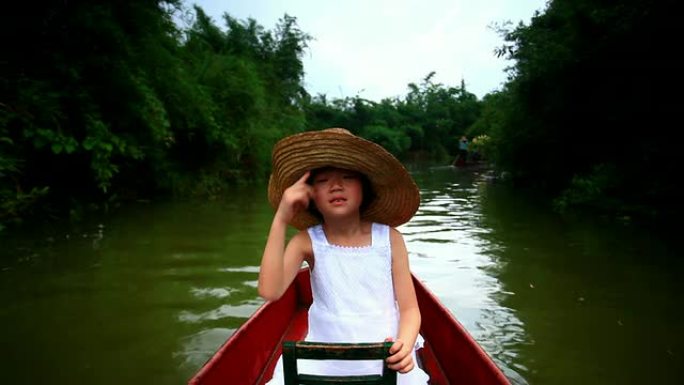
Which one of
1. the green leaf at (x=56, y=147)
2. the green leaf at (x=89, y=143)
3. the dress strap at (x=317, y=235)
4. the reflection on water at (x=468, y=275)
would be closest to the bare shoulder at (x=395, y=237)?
the dress strap at (x=317, y=235)

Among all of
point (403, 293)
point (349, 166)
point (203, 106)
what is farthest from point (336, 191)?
point (203, 106)

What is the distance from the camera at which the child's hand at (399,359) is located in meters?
1.52

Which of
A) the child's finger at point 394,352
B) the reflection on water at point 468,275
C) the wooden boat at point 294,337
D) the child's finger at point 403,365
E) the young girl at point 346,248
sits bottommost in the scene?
the reflection on water at point 468,275

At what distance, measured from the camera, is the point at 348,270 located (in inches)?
74.8

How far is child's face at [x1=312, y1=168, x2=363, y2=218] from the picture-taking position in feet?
6.05

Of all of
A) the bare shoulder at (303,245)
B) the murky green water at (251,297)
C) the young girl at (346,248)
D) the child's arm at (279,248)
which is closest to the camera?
the child's arm at (279,248)

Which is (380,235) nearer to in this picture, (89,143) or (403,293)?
(403,293)

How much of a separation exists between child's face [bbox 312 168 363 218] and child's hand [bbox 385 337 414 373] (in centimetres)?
50

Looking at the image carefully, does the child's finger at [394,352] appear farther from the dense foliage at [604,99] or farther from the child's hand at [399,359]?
the dense foliage at [604,99]

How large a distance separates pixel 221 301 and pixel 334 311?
247cm

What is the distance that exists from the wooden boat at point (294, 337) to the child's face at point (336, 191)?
0.69 metres

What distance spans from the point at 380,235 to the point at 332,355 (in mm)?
656

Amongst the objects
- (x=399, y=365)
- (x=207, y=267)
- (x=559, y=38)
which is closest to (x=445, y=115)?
(x=559, y=38)

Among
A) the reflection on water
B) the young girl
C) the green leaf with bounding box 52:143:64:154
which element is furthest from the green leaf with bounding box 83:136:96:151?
the young girl
